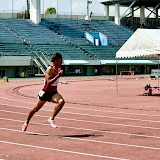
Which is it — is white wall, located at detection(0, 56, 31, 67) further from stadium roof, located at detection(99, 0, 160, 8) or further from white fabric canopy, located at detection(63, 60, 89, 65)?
stadium roof, located at detection(99, 0, 160, 8)

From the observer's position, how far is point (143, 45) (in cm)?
2509

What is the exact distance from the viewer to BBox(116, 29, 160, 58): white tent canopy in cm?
2425

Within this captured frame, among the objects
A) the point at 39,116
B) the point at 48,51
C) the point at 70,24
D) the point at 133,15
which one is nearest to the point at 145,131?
the point at 39,116

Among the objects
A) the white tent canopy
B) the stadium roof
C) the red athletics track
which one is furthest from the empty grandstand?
the red athletics track

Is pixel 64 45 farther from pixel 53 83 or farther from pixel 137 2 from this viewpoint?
pixel 53 83

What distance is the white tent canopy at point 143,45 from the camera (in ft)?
79.6

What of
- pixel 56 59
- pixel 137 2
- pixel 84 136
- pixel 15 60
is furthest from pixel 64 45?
pixel 84 136

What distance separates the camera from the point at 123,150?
9508 millimetres

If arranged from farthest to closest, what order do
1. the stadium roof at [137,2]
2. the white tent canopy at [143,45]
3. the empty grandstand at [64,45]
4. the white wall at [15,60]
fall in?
the stadium roof at [137,2] < the empty grandstand at [64,45] < the white wall at [15,60] < the white tent canopy at [143,45]

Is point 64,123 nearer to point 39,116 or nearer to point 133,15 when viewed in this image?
point 39,116

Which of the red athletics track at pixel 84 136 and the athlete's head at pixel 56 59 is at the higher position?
the athlete's head at pixel 56 59

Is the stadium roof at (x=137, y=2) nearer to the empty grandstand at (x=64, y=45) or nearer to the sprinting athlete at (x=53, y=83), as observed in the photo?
the empty grandstand at (x=64, y=45)

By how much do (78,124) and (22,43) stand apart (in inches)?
2287

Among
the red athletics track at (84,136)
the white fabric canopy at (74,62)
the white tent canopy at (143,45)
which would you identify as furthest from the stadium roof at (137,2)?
the red athletics track at (84,136)
